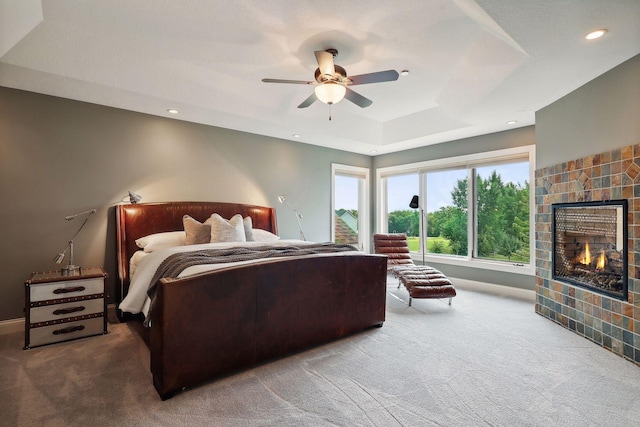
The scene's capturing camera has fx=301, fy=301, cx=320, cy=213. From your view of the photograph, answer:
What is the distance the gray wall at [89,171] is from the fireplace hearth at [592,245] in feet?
13.1

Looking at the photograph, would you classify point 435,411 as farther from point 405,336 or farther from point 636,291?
point 636,291

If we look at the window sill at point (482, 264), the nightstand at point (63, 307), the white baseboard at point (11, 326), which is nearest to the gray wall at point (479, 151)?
the window sill at point (482, 264)

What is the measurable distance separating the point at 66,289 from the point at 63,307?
17 centimetres

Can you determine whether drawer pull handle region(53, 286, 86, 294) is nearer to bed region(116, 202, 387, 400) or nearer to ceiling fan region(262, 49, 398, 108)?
bed region(116, 202, 387, 400)

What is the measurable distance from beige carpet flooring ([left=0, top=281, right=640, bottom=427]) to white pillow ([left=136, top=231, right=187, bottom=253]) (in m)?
0.94

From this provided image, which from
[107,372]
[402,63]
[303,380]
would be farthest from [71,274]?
[402,63]

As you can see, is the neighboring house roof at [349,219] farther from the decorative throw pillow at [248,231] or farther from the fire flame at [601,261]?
the fire flame at [601,261]

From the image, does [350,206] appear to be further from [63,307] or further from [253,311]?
[63,307]

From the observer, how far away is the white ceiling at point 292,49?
227cm

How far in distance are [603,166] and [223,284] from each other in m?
3.53

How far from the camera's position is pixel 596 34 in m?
2.20

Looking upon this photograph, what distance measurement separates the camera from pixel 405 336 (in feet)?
9.72

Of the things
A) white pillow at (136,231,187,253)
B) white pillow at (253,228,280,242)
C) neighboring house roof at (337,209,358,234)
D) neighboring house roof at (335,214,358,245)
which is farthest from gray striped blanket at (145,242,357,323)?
neighboring house roof at (337,209,358,234)

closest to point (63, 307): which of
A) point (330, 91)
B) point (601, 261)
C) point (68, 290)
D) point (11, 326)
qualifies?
A: point (68, 290)
